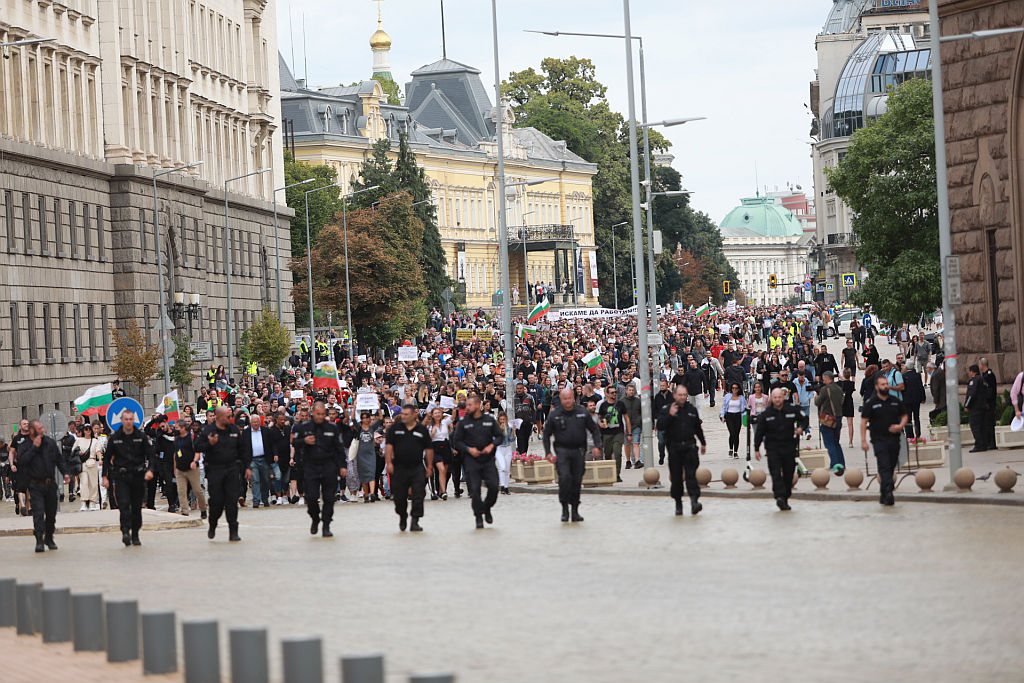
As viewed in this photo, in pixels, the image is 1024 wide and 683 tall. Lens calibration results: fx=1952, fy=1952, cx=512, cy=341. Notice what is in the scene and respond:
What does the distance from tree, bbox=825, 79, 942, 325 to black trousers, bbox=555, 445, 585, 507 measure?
88.5 ft

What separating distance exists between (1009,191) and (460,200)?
351 ft

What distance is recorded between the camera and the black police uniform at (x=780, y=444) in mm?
23312

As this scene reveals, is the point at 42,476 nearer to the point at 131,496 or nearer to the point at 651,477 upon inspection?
the point at 131,496

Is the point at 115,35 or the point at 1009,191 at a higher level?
the point at 115,35

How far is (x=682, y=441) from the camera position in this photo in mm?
23484

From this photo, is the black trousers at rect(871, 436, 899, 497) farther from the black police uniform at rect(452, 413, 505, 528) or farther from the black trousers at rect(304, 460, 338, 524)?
the black trousers at rect(304, 460, 338, 524)

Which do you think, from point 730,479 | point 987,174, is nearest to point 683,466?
point 730,479

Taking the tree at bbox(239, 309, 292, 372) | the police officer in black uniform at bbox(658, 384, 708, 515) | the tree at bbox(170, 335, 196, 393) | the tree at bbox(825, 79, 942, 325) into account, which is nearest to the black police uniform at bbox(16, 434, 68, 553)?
the police officer in black uniform at bbox(658, 384, 708, 515)

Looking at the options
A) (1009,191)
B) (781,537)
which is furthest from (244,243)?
(781,537)

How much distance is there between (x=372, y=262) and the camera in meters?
81.2

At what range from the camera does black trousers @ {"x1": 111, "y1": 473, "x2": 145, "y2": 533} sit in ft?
77.9

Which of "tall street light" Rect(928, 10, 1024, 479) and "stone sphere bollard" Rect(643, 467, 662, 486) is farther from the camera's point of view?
"stone sphere bollard" Rect(643, 467, 662, 486)

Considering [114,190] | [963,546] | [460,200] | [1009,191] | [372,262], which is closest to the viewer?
[963,546]

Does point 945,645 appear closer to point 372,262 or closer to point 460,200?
point 372,262
